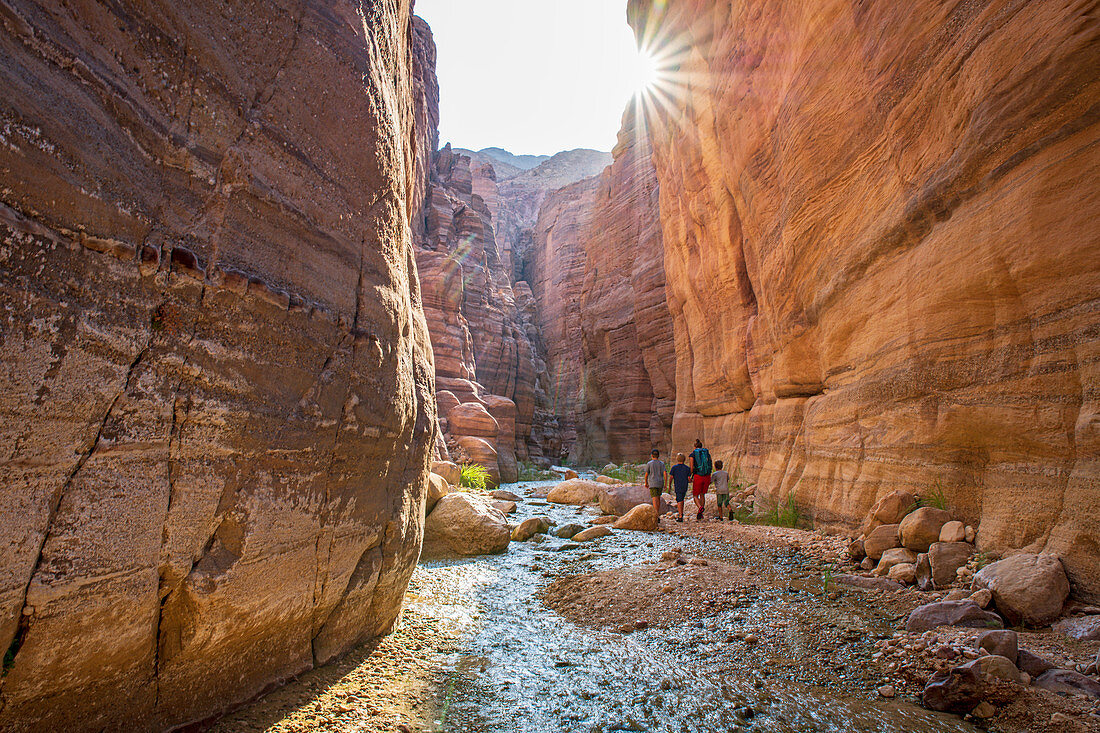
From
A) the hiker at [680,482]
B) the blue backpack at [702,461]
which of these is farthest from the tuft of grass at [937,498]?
the hiker at [680,482]

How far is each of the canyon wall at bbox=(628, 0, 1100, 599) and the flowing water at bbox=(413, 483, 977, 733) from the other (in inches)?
86.0

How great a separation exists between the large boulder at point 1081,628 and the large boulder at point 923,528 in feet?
4.95

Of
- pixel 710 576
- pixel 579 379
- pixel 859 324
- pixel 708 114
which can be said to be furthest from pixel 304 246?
pixel 579 379

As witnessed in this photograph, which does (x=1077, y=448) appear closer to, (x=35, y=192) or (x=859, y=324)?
(x=859, y=324)

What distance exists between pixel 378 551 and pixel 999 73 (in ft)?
21.6

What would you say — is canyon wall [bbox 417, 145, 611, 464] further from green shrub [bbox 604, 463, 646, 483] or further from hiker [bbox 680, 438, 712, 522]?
hiker [bbox 680, 438, 712, 522]

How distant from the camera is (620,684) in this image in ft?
9.61

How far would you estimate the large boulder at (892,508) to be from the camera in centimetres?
523

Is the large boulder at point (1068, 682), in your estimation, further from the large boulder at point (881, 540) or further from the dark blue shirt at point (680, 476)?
the dark blue shirt at point (680, 476)

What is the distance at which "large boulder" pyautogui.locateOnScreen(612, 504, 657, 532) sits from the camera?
809cm

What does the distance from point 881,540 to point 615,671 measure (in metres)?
3.46

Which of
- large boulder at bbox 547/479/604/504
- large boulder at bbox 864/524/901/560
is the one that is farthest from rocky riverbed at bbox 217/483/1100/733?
large boulder at bbox 547/479/604/504

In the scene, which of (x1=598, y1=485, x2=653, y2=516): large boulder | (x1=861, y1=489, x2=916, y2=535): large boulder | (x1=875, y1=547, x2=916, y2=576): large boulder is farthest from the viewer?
(x1=598, y1=485, x2=653, y2=516): large boulder

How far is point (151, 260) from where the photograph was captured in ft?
6.40
